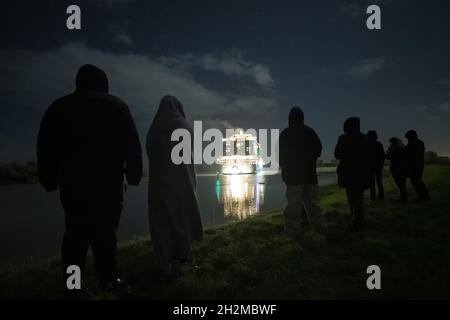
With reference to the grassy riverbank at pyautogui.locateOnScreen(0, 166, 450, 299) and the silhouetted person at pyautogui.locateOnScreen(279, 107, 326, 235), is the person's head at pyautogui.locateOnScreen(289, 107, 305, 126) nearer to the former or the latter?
the silhouetted person at pyautogui.locateOnScreen(279, 107, 326, 235)

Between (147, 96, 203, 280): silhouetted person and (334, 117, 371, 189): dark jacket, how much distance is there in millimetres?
3997

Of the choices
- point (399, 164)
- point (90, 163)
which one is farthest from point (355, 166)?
point (90, 163)

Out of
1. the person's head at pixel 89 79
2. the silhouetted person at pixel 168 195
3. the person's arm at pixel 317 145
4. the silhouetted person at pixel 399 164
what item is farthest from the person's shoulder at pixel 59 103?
the silhouetted person at pixel 399 164

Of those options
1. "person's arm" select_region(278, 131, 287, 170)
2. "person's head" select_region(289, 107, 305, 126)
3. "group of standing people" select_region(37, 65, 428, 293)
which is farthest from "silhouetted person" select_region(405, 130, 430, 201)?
"group of standing people" select_region(37, 65, 428, 293)

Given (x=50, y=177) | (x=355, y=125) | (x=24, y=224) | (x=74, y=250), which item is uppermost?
(x=355, y=125)

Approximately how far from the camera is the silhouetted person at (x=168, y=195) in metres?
4.00

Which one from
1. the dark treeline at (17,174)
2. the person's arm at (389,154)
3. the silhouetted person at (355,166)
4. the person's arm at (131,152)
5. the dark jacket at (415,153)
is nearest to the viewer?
the person's arm at (131,152)

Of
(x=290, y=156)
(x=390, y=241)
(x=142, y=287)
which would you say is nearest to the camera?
(x=142, y=287)

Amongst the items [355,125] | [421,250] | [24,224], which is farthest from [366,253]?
[24,224]

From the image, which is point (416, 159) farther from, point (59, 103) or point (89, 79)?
point (59, 103)

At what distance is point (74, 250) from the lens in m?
3.22

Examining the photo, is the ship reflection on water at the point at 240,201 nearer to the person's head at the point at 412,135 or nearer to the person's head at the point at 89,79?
the person's head at the point at 412,135
